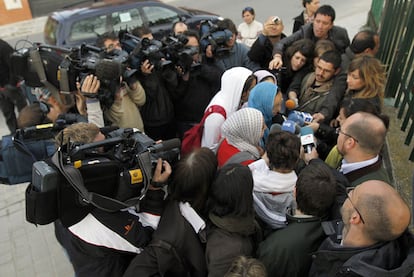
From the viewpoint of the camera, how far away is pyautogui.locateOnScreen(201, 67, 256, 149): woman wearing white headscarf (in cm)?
297

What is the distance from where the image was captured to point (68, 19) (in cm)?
711

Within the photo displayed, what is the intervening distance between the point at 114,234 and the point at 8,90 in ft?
13.1

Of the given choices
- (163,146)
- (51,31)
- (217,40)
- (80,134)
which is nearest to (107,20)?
(51,31)

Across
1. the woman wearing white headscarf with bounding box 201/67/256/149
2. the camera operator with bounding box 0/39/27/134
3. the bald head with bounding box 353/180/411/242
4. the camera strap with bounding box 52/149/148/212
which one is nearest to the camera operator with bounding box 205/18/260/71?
the woman wearing white headscarf with bounding box 201/67/256/149

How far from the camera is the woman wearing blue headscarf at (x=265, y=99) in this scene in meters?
2.88

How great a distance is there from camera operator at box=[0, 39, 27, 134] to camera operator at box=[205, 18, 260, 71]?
298 centimetres

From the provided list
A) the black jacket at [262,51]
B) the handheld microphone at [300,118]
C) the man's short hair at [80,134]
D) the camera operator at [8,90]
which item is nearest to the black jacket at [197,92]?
the black jacket at [262,51]

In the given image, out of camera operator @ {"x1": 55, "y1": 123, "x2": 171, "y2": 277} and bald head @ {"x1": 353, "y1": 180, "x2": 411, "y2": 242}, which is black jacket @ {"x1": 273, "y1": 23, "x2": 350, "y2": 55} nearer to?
camera operator @ {"x1": 55, "y1": 123, "x2": 171, "y2": 277}

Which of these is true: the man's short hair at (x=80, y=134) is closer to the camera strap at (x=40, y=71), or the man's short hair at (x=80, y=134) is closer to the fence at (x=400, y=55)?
the camera strap at (x=40, y=71)

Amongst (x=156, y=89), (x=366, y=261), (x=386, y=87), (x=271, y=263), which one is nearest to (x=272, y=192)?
(x=271, y=263)

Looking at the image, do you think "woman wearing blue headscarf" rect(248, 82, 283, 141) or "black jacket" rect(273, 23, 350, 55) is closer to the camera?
"woman wearing blue headscarf" rect(248, 82, 283, 141)

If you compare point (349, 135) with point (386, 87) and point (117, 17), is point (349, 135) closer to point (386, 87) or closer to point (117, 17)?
point (386, 87)

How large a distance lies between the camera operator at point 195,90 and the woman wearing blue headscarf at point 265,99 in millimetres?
774

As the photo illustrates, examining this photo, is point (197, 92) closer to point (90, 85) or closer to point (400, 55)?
point (90, 85)
